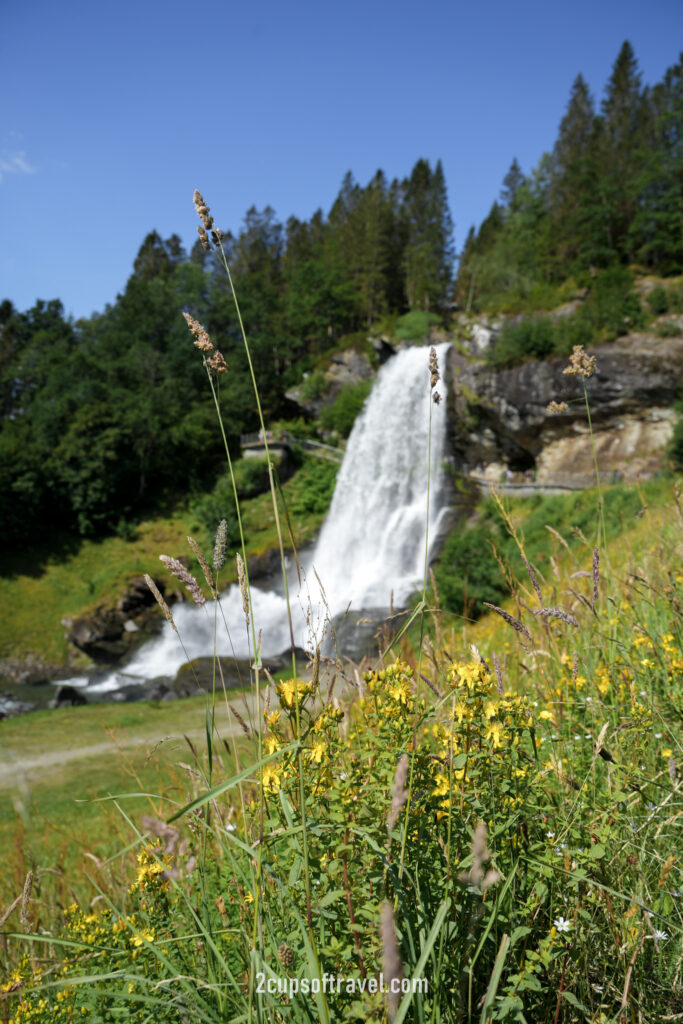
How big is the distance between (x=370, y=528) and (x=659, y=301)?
13467 millimetres

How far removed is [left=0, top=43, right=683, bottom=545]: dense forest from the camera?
86.9ft

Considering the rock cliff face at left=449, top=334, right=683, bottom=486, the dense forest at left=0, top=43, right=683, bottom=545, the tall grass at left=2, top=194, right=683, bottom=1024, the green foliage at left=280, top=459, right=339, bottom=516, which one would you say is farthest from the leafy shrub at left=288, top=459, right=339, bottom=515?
the tall grass at left=2, top=194, right=683, bottom=1024

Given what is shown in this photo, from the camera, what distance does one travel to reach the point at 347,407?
3088cm

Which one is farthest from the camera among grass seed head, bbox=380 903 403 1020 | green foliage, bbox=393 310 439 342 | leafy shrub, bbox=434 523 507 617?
green foliage, bbox=393 310 439 342

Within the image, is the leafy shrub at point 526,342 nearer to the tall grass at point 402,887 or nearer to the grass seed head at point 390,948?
the tall grass at point 402,887

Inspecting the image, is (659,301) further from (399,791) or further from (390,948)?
(390,948)

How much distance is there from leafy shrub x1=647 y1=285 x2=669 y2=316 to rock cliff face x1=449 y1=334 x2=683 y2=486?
4.98 feet

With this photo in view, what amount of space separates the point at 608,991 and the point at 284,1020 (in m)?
0.81

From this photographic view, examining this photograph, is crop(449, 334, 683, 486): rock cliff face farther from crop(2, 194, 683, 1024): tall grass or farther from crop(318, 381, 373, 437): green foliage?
crop(2, 194, 683, 1024): tall grass

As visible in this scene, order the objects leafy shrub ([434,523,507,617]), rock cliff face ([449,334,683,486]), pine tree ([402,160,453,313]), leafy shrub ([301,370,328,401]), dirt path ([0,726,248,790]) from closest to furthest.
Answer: dirt path ([0,726,248,790]) < leafy shrub ([434,523,507,617]) < rock cliff face ([449,334,683,486]) < leafy shrub ([301,370,328,401]) < pine tree ([402,160,453,313])

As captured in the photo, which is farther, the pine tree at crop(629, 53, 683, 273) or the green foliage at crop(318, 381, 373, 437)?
the green foliage at crop(318, 381, 373, 437)

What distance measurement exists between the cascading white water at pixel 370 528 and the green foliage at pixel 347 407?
147 inches

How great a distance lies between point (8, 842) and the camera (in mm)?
6246

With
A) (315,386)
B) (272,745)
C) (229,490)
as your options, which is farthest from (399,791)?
(315,386)
